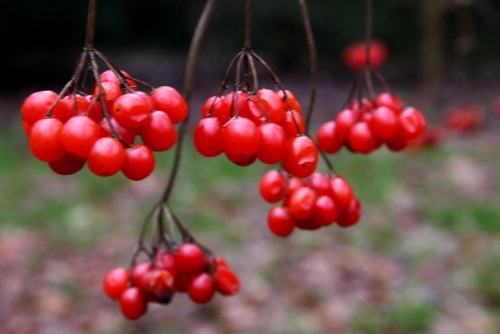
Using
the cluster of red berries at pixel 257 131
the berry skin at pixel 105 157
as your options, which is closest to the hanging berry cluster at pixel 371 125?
the cluster of red berries at pixel 257 131

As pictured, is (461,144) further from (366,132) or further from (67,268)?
(366,132)

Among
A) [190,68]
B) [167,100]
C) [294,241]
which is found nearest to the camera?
[167,100]

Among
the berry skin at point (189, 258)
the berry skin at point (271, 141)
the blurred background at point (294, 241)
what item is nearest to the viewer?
the berry skin at point (271, 141)

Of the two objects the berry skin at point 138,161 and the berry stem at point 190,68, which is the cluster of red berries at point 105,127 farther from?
→ the berry stem at point 190,68

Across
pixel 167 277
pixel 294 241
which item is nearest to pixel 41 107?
pixel 167 277

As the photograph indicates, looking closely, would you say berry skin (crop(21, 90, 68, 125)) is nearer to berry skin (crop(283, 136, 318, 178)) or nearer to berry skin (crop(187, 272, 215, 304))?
berry skin (crop(283, 136, 318, 178))

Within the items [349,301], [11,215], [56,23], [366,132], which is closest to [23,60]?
[56,23]

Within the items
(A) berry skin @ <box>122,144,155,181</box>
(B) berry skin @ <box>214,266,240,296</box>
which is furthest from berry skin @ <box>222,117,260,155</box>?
(B) berry skin @ <box>214,266,240,296</box>

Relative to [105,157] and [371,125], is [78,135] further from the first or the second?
[371,125]
